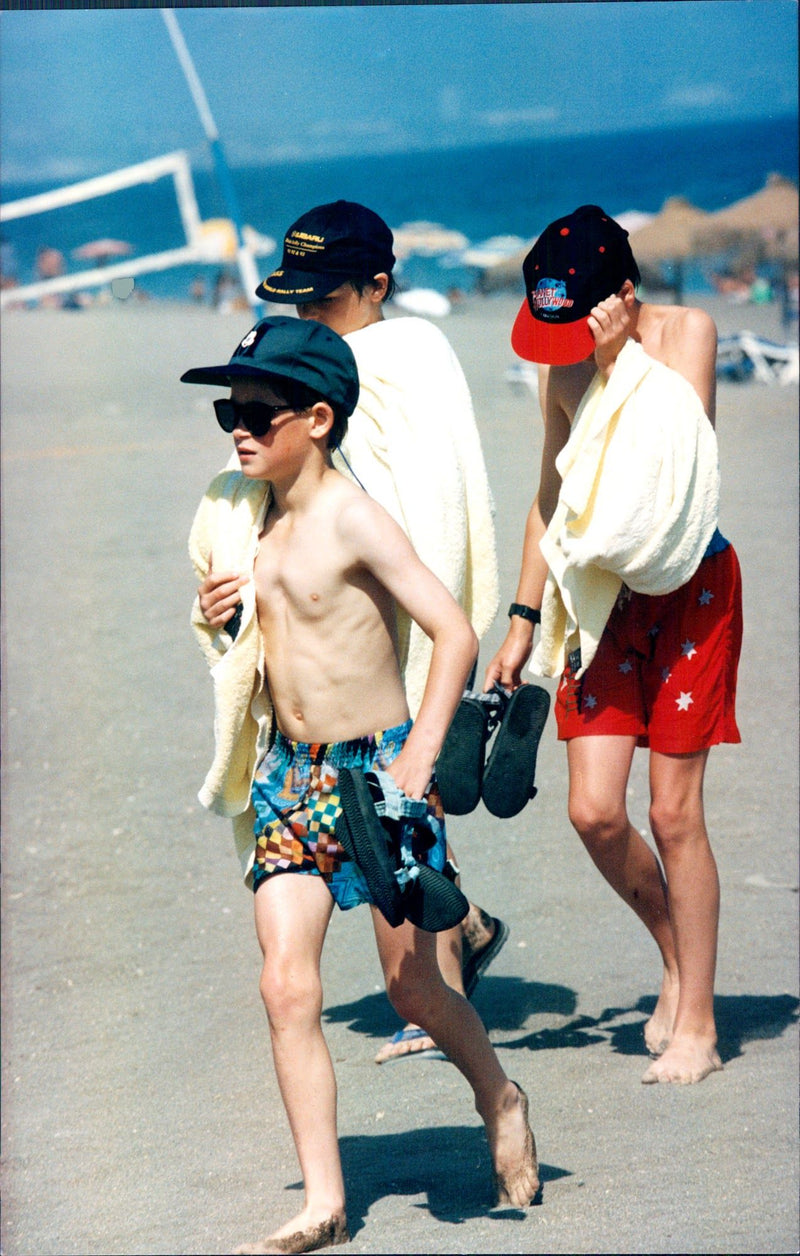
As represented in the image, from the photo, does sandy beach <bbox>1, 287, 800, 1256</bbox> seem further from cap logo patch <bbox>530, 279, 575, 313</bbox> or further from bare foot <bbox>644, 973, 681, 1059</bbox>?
cap logo patch <bbox>530, 279, 575, 313</bbox>

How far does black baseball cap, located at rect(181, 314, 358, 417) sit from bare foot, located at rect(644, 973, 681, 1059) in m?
1.66

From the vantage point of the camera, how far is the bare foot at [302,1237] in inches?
99.2

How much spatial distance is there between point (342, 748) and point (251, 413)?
0.62m

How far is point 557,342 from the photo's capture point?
3.17m

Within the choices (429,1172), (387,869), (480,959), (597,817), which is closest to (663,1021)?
(480,959)

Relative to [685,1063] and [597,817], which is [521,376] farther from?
[685,1063]

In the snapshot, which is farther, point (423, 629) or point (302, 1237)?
point (423, 629)

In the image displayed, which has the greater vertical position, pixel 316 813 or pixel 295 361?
pixel 295 361

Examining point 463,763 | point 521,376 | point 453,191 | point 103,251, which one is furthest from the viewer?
point 103,251

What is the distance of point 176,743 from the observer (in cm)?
598

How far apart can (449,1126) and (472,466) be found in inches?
54.1

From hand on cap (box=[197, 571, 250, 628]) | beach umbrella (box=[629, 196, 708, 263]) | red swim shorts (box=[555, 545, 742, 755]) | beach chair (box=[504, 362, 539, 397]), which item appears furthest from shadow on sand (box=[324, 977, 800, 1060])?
beach umbrella (box=[629, 196, 708, 263])

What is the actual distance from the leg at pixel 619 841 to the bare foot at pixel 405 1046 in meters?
0.51

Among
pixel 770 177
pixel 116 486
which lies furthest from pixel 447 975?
pixel 770 177
